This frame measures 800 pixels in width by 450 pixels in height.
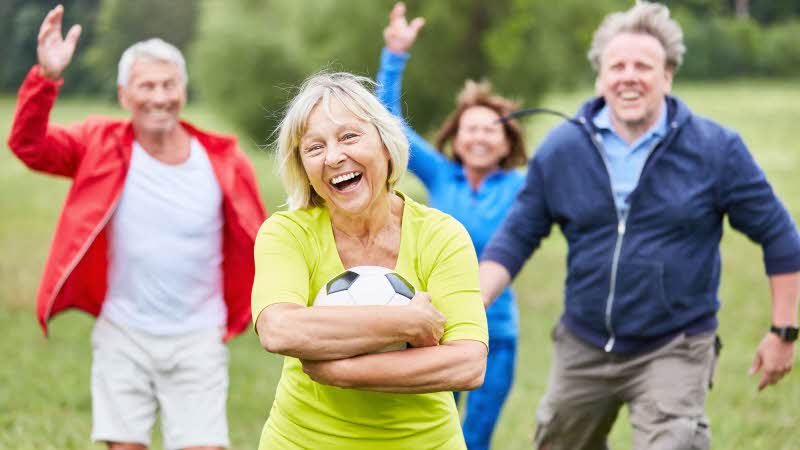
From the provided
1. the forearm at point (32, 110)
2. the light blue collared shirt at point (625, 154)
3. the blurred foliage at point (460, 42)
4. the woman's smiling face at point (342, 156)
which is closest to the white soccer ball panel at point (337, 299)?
the woman's smiling face at point (342, 156)

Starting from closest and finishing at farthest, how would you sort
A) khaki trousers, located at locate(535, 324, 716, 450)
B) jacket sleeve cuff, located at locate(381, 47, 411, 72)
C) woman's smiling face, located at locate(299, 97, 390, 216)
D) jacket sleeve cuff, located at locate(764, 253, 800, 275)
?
woman's smiling face, located at locate(299, 97, 390, 216) → khaki trousers, located at locate(535, 324, 716, 450) → jacket sleeve cuff, located at locate(764, 253, 800, 275) → jacket sleeve cuff, located at locate(381, 47, 411, 72)

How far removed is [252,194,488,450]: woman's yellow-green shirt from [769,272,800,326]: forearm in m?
2.03

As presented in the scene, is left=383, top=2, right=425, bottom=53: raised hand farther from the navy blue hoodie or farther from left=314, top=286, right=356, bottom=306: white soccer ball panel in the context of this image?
left=314, top=286, right=356, bottom=306: white soccer ball panel

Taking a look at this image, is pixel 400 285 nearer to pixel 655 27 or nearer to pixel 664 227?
pixel 664 227

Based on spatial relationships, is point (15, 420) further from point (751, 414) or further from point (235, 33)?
point (235, 33)

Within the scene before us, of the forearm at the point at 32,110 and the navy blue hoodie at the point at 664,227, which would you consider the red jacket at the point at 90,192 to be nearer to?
the forearm at the point at 32,110

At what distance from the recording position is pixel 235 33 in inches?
1057

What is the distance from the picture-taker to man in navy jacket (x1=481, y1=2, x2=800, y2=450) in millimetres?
4828

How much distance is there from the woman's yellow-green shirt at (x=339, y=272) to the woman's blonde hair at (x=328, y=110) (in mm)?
122

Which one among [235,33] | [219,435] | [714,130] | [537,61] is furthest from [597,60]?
[235,33]

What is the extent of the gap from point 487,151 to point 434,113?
12.2 meters

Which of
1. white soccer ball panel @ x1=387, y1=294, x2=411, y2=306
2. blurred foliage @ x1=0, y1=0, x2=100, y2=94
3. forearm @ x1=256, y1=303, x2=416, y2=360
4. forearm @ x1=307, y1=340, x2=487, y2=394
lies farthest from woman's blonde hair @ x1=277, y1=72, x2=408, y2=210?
blurred foliage @ x1=0, y1=0, x2=100, y2=94

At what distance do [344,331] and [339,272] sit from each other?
374 mm

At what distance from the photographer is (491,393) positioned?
609 centimetres
